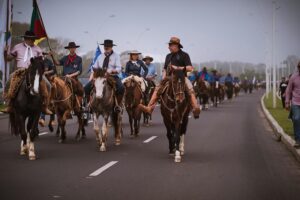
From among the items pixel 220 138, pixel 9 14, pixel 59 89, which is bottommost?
pixel 220 138

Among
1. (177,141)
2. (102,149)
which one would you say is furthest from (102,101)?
(177,141)

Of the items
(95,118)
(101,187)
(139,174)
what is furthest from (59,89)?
(101,187)

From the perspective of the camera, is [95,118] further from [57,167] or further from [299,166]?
[299,166]

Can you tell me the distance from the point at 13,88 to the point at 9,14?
9.17 m

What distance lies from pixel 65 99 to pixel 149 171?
6.02 meters

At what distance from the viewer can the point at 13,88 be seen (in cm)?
1373

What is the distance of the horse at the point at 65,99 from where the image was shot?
16.9m

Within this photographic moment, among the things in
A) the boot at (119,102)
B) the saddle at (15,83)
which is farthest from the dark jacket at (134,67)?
the saddle at (15,83)

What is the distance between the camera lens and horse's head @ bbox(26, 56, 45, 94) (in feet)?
43.8

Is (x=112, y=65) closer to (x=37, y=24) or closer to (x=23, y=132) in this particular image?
(x=23, y=132)

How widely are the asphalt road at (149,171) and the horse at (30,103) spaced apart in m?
0.47

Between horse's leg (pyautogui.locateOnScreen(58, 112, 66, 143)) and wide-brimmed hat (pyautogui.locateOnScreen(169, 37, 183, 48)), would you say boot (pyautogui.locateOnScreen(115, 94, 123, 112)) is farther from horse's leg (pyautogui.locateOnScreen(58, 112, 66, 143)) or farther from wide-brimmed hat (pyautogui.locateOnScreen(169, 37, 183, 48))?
wide-brimmed hat (pyautogui.locateOnScreen(169, 37, 183, 48))

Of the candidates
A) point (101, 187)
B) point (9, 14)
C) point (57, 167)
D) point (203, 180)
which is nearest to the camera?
point (101, 187)

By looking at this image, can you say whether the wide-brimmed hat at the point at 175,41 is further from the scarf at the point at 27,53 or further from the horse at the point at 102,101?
the scarf at the point at 27,53
